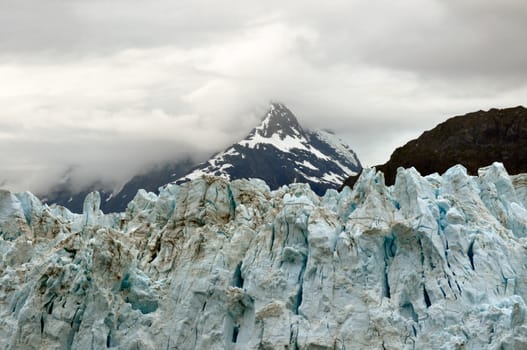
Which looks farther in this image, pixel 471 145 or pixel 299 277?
pixel 471 145

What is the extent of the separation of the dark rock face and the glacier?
82877mm

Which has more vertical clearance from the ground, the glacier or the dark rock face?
the dark rock face

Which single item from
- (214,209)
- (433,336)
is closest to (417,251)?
(433,336)

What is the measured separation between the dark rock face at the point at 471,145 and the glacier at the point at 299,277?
82.9 meters

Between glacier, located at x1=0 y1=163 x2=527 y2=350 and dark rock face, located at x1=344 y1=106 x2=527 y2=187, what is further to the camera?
dark rock face, located at x1=344 y1=106 x2=527 y2=187

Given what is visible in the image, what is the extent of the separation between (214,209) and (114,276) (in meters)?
7.89

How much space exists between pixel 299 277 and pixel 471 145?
100677 mm

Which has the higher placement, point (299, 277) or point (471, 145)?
point (471, 145)

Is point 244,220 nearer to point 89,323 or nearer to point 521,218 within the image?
point 89,323

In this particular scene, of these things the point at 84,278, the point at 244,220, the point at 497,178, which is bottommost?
the point at 84,278

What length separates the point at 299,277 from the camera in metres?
41.2

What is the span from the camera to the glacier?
37.7m

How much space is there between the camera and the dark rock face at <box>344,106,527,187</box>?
129250mm

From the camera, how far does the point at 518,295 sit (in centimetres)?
3834
